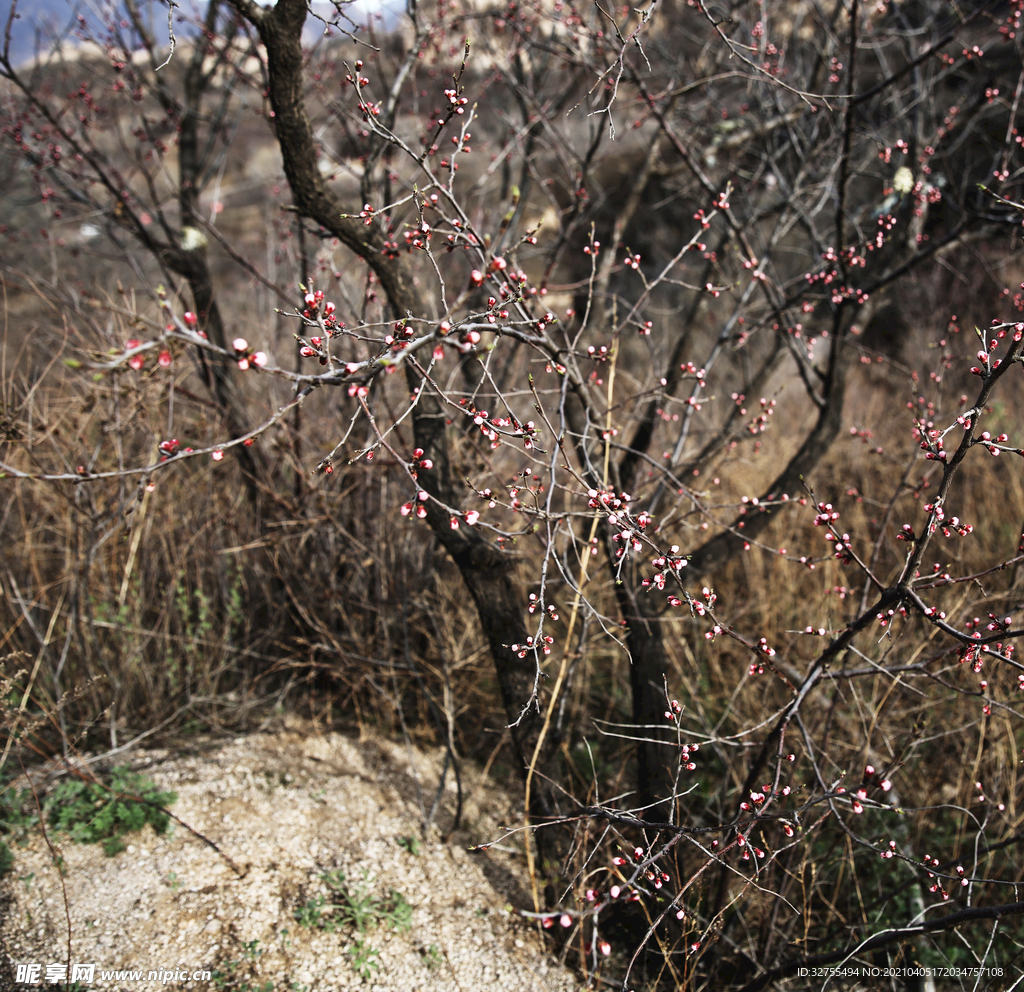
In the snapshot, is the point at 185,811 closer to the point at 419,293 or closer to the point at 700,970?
the point at 700,970

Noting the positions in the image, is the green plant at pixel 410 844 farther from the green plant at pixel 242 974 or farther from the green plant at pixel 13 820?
the green plant at pixel 13 820

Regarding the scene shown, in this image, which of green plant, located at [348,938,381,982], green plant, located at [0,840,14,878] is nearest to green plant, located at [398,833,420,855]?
green plant, located at [348,938,381,982]

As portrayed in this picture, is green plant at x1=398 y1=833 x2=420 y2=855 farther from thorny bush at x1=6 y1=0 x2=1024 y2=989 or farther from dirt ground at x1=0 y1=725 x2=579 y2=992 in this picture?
thorny bush at x1=6 y1=0 x2=1024 y2=989

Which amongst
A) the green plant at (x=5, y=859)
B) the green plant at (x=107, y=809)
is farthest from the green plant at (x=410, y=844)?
the green plant at (x=5, y=859)

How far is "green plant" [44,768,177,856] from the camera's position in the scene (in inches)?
84.7

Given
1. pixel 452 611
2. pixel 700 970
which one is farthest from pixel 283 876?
pixel 700 970

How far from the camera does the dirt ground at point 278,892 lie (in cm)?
189

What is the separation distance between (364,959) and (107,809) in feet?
3.20

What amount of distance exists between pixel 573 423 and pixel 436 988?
191 centimetres

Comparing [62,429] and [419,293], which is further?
[62,429]

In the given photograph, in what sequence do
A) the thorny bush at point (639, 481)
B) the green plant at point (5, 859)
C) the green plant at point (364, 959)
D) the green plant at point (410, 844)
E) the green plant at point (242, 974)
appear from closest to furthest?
the thorny bush at point (639, 481), the green plant at point (242, 974), the green plant at point (364, 959), the green plant at point (5, 859), the green plant at point (410, 844)

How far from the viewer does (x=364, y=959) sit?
1.93 metres

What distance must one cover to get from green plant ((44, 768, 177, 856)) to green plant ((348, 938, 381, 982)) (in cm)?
77

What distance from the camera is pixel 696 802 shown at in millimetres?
2547
